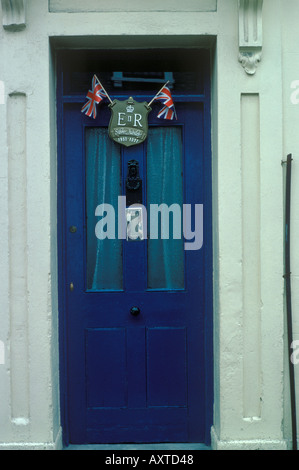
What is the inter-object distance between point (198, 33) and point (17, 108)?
58.8 inches

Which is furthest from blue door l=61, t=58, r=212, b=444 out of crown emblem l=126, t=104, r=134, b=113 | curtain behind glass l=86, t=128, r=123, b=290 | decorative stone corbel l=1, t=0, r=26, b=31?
decorative stone corbel l=1, t=0, r=26, b=31

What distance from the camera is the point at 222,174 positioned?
3.81 m

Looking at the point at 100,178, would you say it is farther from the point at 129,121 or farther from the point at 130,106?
the point at 130,106

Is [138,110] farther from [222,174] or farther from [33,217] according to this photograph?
[33,217]

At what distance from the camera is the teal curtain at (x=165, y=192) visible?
13.6 feet

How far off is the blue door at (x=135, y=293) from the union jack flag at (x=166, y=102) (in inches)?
2.7

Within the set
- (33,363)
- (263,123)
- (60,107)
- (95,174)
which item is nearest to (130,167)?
(95,174)

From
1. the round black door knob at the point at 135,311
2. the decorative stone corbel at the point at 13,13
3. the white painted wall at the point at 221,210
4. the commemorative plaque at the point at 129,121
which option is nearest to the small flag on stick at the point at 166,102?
the commemorative plaque at the point at 129,121

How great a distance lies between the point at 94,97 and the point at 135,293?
1.63 metres

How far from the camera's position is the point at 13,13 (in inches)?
146

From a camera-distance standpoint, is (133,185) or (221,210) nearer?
(221,210)

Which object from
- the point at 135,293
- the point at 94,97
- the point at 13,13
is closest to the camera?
the point at 13,13

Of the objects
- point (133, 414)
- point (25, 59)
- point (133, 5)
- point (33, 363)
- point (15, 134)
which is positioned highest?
point (133, 5)

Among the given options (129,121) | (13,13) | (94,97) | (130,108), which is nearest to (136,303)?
(129,121)
